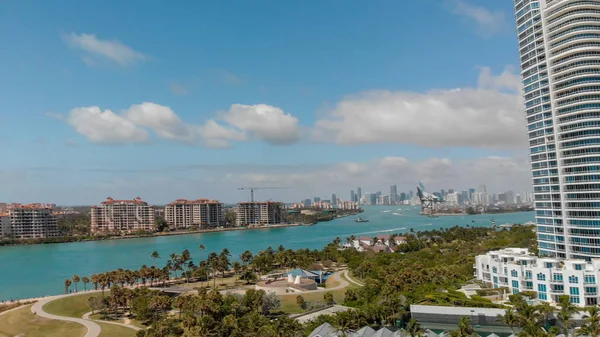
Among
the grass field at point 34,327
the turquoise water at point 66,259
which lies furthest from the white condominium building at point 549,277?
the turquoise water at point 66,259

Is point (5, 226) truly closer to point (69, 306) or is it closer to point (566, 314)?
point (69, 306)

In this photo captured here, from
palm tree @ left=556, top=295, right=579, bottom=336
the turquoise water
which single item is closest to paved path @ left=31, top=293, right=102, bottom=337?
the turquoise water

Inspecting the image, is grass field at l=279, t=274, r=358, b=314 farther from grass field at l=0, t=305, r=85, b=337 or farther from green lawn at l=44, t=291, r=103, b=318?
green lawn at l=44, t=291, r=103, b=318

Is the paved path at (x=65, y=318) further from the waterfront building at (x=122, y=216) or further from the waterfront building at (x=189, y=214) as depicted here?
the waterfront building at (x=189, y=214)

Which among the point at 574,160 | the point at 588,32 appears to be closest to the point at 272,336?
the point at 574,160

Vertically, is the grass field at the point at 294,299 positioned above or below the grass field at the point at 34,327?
below

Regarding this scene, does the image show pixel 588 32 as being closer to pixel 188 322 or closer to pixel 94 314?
pixel 188 322
